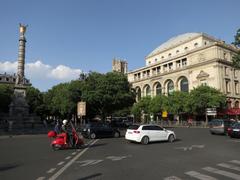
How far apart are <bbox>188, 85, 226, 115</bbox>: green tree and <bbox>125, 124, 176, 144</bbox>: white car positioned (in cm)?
3381

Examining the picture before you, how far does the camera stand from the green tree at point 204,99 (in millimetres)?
50656

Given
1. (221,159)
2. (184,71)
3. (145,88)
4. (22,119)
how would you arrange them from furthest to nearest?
(145,88) → (184,71) → (22,119) → (221,159)

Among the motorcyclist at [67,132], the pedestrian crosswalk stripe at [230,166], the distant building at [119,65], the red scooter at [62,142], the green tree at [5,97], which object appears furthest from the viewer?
the distant building at [119,65]

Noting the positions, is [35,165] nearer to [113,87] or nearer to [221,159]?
[221,159]

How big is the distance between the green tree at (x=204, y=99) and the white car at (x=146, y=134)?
33815mm

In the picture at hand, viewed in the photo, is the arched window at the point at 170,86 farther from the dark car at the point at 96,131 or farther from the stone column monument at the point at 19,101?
the dark car at the point at 96,131

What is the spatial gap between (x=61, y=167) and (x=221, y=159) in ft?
23.7

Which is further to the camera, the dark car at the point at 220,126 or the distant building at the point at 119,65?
the distant building at the point at 119,65

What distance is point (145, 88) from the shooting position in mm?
86750

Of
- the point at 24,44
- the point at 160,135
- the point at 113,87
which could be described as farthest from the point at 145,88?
the point at 160,135

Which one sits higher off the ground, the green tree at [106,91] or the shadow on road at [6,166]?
the green tree at [106,91]

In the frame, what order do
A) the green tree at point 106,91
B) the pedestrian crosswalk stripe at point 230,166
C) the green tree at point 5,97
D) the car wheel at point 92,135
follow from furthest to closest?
the green tree at point 5,97, the green tree at point 106,91, the car wheel at point 92,135, the pedestrian crosswalk stripe at point 230,166

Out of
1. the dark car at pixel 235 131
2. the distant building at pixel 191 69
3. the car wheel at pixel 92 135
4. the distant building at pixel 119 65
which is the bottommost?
the car wheel at pixel 92 135

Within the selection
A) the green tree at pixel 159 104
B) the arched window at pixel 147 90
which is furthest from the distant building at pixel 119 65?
the green tree at pixel 159 104
